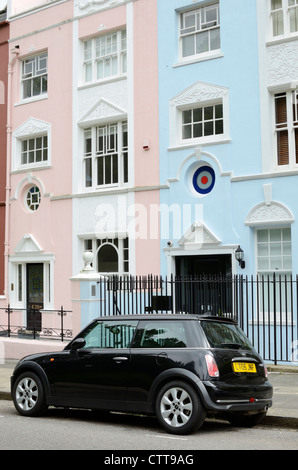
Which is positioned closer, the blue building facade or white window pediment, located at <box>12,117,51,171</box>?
the blue building facade

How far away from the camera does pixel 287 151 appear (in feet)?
52.7

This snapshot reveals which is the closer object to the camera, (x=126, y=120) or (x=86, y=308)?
(x=86, y=308)

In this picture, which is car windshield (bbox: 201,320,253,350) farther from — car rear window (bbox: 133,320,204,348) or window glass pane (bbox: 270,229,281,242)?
window glass pane (bbox: 270,229,281,242)

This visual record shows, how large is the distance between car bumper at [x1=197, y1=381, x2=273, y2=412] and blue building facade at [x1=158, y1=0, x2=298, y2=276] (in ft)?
23.6

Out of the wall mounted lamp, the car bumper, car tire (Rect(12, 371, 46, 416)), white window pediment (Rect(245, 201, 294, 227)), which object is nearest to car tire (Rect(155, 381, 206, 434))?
the car bumper

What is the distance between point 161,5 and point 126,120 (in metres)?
3.40

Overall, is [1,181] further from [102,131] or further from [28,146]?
[102,131]

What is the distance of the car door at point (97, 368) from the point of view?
8.86m

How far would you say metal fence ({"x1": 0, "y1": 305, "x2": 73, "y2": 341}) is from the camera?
19.0 metres

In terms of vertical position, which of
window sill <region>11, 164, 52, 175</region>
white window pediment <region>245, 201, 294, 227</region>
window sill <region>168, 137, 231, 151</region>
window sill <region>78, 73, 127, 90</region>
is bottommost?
white window pediment <region>245, 201, 294, 227</region>
